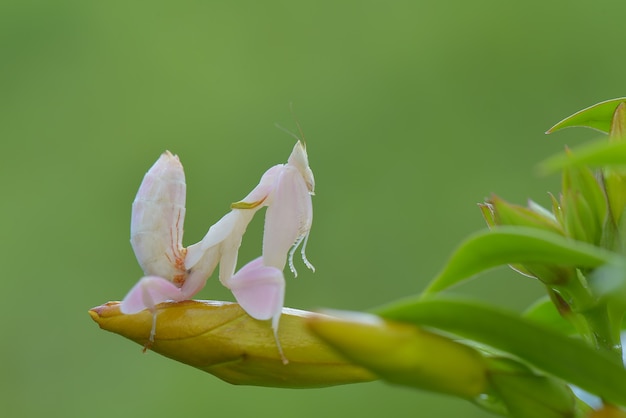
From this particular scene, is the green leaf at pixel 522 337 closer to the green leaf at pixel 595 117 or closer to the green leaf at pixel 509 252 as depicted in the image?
the green leaf at pixel 509 252

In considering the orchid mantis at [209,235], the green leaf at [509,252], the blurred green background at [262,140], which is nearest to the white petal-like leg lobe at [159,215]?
the orchid mantis at [209,235]

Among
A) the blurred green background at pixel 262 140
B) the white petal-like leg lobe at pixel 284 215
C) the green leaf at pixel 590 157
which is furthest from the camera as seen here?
the blurred green background at pixel 262 140

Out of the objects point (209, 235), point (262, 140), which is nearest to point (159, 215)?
point (209, 235)

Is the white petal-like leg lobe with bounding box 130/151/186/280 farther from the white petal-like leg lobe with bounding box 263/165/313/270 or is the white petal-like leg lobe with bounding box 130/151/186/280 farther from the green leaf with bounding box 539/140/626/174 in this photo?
the green leaf with bounding box 539/140/626/174

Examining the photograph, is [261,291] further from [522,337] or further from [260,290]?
[522,337]

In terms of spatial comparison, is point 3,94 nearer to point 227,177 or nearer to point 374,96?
point 227,177

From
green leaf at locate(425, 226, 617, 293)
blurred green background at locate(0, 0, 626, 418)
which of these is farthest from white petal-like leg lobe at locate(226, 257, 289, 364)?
blurred green background at locate(0, 0, 626, 418)

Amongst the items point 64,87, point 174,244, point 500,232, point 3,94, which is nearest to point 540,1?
point 64,87
